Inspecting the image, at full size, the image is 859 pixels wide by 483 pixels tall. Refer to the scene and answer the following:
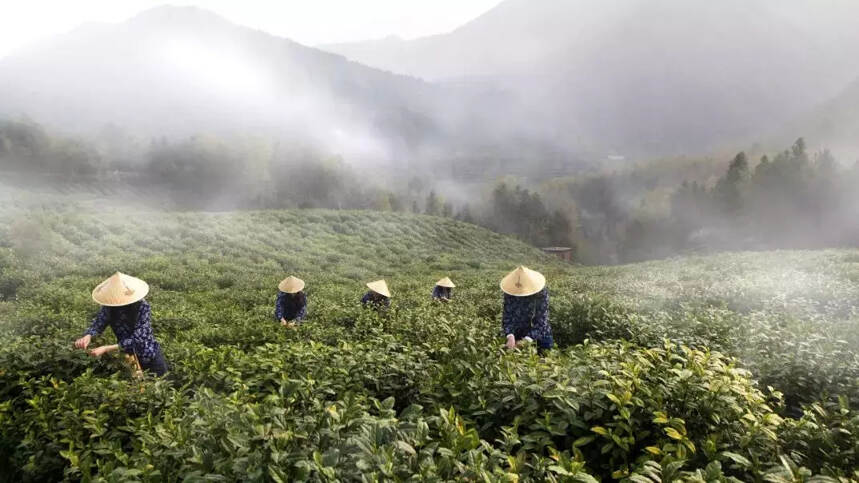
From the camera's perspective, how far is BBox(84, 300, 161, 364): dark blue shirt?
548cm

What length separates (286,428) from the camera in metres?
2.67

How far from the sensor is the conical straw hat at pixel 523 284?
6183mm

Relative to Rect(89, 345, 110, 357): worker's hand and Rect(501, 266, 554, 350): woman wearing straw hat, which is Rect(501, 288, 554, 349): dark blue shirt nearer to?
Rect(501, 266, 554, 350): woman wearing straw hat

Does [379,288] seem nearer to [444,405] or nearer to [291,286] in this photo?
[291,286]

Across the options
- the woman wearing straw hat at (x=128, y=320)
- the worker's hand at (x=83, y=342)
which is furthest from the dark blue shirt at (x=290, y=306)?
the worker's hand at (x=83, y=342)

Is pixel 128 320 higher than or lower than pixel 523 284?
lower

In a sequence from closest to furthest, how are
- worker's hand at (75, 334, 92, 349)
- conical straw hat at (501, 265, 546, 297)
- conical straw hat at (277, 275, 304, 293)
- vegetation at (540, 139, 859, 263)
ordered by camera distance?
worker's hand at (75, 334, 92, 349), conical straw hat at (501, 265, 546, 297), conical straw hat at (277, 275, 304, 293), vegetation at (540, 139, 859, 263)

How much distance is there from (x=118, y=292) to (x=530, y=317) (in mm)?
5218

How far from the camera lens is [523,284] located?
20.5 feet

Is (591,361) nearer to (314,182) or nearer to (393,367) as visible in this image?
(393,367)

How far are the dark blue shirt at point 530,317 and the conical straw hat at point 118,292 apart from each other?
15.7 feet

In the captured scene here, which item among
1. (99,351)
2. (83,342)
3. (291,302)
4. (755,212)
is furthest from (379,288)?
(755,212)

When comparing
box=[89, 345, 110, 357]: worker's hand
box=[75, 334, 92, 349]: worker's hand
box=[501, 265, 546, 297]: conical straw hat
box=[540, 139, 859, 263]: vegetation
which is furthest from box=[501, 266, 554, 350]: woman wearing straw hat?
box=[540, 139, 859, 263]: vegetation

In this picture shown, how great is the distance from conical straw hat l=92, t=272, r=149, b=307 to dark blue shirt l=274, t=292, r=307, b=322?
345 centimetres
